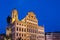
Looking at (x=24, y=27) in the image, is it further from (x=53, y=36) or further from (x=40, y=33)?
(x=53, y=36)

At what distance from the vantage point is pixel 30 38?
54.4 m

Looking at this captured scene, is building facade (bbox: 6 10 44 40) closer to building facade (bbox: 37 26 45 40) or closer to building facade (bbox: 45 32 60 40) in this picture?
building facade (bbox: 37 26 45 40)

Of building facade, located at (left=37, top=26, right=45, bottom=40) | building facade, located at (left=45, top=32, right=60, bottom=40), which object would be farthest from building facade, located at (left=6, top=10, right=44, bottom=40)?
building facade, located at (left=45, top=32, right=60, bottom=40)

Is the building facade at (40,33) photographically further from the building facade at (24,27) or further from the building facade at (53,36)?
the building facade at (53,36)

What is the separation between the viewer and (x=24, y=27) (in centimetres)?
5241

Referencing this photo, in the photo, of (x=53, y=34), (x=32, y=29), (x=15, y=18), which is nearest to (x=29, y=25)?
(x=32, y=29)

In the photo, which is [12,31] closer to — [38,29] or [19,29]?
[19,29]

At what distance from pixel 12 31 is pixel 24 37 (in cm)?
436

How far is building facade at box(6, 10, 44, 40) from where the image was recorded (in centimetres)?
5003

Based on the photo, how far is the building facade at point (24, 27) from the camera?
50031mm

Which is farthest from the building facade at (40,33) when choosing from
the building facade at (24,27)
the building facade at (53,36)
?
the building facade at (53,36)

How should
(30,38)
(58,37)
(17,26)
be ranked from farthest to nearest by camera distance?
(58,37) → (30,38) → (17,26)

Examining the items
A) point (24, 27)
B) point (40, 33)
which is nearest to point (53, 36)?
point (40, 33)

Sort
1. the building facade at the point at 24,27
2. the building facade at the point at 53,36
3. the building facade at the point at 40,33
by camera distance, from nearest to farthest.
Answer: the building facade at the point at 24,27, the building facade at the point at 40,33, the building facade at the point at 53,36
